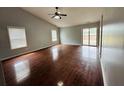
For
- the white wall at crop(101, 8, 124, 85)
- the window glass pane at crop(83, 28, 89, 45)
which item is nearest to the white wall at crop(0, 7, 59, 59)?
the window glass pane at crop(83, 28, 89, 45)

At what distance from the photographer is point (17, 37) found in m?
5.19

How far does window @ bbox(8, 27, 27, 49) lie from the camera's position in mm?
4796

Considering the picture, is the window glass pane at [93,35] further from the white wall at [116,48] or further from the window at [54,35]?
the white wall at [116,48]

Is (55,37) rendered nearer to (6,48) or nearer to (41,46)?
(41,46)

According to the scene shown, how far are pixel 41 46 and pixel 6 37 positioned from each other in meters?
3.10

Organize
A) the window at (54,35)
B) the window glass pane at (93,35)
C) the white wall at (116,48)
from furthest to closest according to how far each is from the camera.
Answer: the window at (54,35) → the window glass pane at (93,35) → the white wall at (116,48)

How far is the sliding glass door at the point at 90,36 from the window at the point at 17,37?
5.42 metres

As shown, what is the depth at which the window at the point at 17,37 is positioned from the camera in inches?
189

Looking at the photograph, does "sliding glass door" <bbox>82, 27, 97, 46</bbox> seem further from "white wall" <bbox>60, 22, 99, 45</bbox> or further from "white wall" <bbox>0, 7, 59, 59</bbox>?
"white wall" <bbox>0, 7, 59, 59</bbox>

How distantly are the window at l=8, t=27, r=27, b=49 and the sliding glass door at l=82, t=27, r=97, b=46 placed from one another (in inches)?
214

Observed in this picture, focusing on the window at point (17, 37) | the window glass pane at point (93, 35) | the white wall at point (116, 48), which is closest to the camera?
the white wall at point (116, 48)

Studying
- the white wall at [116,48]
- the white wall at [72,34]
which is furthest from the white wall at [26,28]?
the white wall at [116,48]
